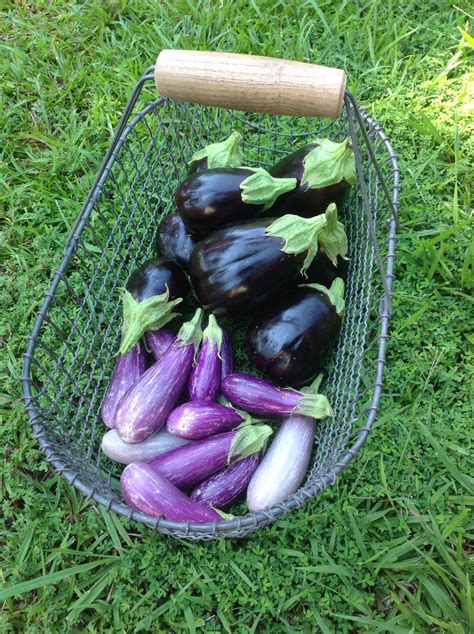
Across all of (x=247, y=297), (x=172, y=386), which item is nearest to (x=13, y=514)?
(x=172, y=386)

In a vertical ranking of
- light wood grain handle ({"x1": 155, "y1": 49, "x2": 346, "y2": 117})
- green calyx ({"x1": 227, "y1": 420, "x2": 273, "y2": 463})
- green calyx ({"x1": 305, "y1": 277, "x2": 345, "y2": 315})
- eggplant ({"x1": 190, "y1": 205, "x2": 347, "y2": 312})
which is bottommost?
green calyx ({"x1": 227, "y1": 420, "x2": 273, "y2": 463})

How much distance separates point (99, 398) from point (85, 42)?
4.88ft

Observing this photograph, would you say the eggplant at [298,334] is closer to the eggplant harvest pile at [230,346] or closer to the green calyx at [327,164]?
the eggplant harvest pile at [230,346]

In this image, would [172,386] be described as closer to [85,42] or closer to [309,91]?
[309,91]

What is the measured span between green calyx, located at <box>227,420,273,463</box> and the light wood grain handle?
2.19 ft

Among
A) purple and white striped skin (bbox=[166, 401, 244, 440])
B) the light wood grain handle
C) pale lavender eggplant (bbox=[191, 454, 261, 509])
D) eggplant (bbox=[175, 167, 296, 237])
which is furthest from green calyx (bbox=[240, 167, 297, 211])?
pale lavender eggplant (bbox=[191, 454, 261, 509])

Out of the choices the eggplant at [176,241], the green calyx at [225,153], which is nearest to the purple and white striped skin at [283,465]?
the eggplant at [176,241]

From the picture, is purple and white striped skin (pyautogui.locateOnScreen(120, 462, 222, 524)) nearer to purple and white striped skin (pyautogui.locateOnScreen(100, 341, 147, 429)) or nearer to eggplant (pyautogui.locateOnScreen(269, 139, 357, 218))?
purple and white striped skin (pyautogui.locateOnScreen(100, 341, 147, 429))

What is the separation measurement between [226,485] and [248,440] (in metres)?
0.11

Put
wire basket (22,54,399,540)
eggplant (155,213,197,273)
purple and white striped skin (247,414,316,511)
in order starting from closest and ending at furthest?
wire basket (22,54,399,540) < purple and white striped skin (247,414,316,511) < eggplant (155,213,197,273)

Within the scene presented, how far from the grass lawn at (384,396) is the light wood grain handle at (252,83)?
0.72 m

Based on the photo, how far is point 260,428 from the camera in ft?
4.14

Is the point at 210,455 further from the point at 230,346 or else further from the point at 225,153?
the point at 225,153

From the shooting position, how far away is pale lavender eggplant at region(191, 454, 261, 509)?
4.07 ft
